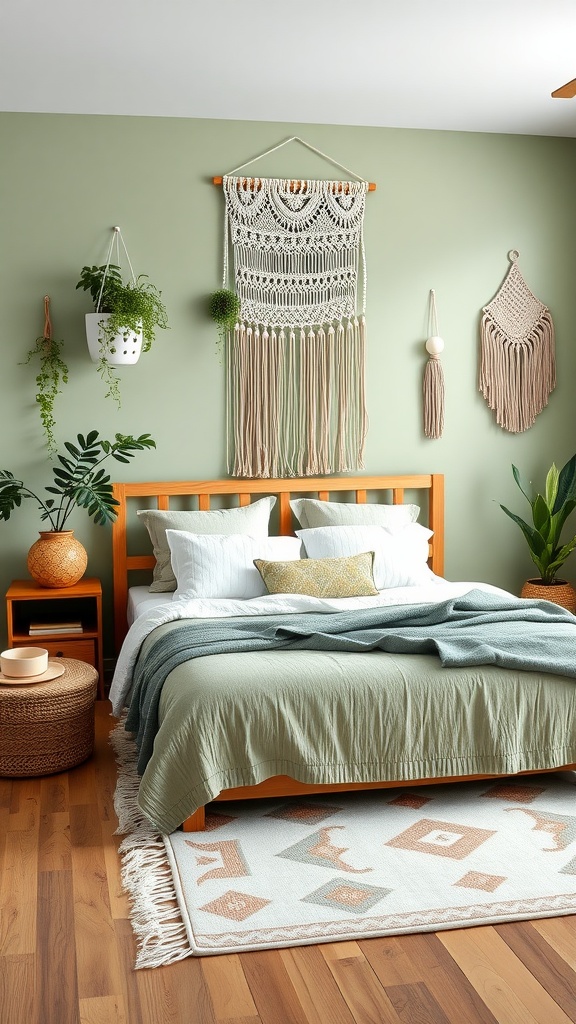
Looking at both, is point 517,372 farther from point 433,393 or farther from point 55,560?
point 55,560

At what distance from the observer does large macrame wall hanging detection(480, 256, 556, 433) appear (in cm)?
518

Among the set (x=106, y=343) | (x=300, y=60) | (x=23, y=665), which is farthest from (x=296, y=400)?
(x=23, y=665)

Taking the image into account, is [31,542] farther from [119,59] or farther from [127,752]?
[119,59]

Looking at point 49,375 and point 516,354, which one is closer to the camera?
point 49,375

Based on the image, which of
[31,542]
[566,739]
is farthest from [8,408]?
[566,739]

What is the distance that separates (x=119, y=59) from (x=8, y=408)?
1671 mm

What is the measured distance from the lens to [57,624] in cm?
448

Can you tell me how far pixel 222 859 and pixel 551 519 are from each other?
284cm

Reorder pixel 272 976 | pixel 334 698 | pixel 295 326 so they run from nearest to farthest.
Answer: pixel 272 976 < pixel 334 698 < pixel 295 326

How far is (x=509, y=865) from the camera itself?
2754mm

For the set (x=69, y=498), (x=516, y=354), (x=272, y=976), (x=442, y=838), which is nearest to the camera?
(x=272, y=976)

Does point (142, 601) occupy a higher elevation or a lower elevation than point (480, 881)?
higher

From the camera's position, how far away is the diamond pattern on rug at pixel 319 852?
2.76 metres

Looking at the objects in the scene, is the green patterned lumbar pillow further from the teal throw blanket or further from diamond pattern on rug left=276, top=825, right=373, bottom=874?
diamond pattern on rug left=276, top=825, right=373, bottom=874
